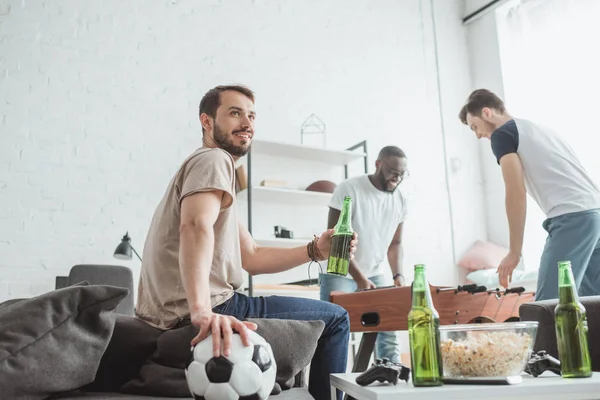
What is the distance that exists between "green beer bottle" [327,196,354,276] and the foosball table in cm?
82

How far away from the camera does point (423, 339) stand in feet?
3.78

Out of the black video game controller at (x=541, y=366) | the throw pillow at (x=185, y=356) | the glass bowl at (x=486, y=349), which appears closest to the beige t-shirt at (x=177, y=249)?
the throw pillow at (x=185, y=356)

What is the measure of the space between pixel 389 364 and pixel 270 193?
9.52ft

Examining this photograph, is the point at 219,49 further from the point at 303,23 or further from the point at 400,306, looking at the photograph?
the point at 400,306

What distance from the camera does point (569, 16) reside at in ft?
15.2

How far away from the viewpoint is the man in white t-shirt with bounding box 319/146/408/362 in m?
3.40

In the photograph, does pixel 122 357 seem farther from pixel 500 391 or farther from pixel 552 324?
pixel 552 324

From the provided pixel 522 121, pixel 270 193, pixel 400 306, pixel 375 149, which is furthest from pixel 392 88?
pixel 400 306

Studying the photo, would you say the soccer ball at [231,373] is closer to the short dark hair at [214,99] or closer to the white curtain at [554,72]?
the short dark hair at [214,99]

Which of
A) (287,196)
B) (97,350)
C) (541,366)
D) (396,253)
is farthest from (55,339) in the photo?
(287,196)

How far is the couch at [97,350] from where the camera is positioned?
114cm

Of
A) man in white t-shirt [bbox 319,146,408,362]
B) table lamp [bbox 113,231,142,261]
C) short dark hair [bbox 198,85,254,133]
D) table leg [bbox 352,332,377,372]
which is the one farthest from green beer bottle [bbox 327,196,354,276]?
table lamp [bbox 113,231,142,261]

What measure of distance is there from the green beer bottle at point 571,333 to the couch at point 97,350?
1.75 ft

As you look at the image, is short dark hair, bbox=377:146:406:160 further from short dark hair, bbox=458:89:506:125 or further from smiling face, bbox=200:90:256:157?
smiling face, bbox=200:90:256:157
